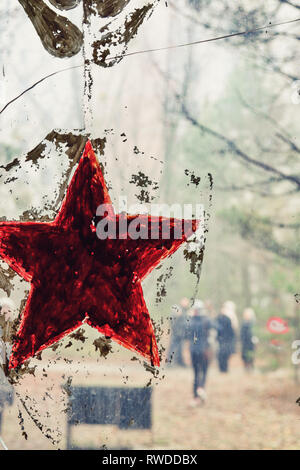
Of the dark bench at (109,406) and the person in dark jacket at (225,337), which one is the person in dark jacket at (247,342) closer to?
the person in dark jacket at (225,337)

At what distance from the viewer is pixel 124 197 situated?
38.4 inches

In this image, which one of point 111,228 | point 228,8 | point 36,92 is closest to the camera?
point 111,228

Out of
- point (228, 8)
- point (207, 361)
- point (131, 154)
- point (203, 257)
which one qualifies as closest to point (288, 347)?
point (207, 361)

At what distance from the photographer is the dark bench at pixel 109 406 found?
974mm

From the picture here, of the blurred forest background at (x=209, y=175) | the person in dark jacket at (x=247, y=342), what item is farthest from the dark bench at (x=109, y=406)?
the person in dark jacket at (x=247, y=342)

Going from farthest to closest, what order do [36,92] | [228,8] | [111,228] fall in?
[228,8] < [36,92] < [111,228]

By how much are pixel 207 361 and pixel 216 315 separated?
0.13 metres

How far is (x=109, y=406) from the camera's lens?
988 millimetres

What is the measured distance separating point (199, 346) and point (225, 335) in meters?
0.07

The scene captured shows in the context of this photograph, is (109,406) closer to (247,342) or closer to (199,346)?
(199,346)

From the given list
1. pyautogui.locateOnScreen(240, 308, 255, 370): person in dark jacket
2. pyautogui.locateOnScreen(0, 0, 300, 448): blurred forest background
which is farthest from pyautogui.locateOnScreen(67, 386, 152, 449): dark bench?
pyautogui.locateOnScreen(240, 308, 255, 370): person in dark jacket

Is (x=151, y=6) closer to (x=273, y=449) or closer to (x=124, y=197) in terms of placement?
(x=124, y=197)

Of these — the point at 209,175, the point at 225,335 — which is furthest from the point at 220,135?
the point at 225,335

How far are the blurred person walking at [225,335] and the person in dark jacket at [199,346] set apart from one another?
0.12 ft
